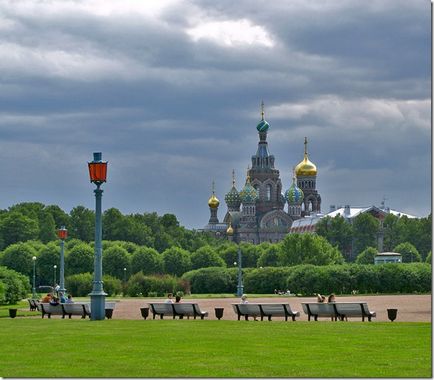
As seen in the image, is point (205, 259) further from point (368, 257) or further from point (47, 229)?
point (47, 229)

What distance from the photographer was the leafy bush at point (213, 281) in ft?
328

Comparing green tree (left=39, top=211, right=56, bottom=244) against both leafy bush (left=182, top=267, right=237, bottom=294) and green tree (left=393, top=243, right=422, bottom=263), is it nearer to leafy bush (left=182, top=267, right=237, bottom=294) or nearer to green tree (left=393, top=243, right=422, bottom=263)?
green tree (left=393, top=243, right=422, bottom=263)

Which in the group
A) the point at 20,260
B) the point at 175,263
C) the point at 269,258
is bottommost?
the point at 20,260

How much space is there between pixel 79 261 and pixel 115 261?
27.4ft

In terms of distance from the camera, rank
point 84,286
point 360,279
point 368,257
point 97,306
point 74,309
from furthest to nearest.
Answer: point 368,257
point 84,286
point 360,279
point 74,309
point 97,306

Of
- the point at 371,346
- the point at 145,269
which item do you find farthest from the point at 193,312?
the point at 145,269

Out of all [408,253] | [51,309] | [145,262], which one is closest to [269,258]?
[145,262]

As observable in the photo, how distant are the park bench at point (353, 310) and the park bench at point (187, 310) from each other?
4566 mm

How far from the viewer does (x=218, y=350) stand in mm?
22203

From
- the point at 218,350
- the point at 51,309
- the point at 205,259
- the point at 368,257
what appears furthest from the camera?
the point at 368,257

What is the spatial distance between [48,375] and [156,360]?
8.55 ft

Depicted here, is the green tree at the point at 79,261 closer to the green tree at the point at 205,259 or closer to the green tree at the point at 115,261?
the green tree at the point at 115,261

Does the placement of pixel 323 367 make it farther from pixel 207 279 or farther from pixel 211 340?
pixel 207 279

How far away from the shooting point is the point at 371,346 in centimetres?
2275
